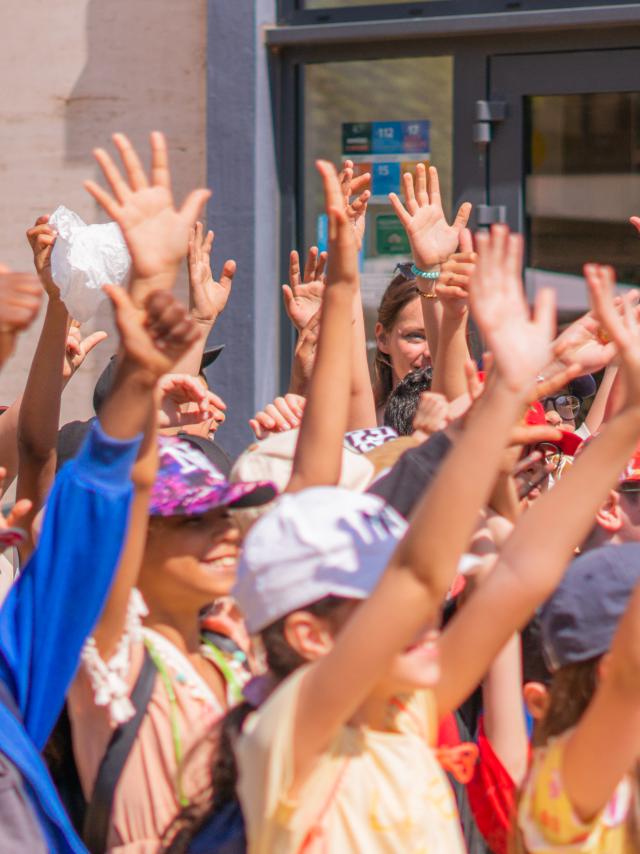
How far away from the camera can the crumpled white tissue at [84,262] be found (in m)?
3.15

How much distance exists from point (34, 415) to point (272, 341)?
2593 mm

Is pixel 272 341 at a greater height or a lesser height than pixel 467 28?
lesser

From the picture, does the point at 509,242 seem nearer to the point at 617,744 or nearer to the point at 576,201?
the point at 617,744

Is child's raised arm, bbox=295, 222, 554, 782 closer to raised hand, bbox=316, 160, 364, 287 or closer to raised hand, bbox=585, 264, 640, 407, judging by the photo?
raised hand, bbox=585, 264, 640, 407

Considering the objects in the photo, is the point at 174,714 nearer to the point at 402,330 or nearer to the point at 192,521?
the point at 192,521

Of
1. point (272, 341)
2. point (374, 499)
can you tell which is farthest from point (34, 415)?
point (272, 341)

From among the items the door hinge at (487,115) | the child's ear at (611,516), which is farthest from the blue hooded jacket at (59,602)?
the door hinge at (487,115)

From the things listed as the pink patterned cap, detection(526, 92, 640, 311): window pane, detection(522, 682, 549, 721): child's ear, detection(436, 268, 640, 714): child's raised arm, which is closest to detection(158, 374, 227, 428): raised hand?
the pink patterned cap

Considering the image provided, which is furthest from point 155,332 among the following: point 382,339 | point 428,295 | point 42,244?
point 382,339

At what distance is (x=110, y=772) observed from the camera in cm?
222

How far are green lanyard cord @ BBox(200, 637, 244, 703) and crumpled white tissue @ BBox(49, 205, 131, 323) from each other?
97cm

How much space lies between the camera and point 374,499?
212cm

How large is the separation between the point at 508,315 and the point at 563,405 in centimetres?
222

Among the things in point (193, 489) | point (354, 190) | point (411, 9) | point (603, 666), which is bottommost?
point (603, 666)
